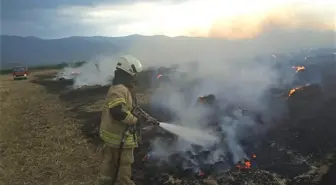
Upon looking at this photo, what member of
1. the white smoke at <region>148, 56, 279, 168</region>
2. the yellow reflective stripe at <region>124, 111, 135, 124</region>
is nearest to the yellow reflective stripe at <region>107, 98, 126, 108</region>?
the yellow reflective stripe at <region>124, 111, 135, 124</region>

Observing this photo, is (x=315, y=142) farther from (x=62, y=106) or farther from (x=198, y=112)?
(x=62, y=106)

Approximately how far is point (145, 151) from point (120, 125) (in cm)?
520

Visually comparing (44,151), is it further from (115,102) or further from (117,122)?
(115,102)

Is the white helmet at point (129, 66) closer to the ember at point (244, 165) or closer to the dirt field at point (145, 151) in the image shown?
the dirt field at point (145, 151)

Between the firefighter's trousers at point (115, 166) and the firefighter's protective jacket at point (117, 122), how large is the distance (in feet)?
0.45

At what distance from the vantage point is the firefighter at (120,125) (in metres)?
5.75

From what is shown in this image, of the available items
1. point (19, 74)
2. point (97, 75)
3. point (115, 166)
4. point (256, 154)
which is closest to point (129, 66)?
point (115, 166)

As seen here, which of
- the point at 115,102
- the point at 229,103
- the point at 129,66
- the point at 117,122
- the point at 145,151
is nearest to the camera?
the point at 115,102

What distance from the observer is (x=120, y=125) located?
19.3 feet

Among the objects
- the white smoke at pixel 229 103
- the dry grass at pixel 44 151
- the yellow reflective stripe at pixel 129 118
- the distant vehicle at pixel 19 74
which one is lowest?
the distant vehicle at pixel 19 74

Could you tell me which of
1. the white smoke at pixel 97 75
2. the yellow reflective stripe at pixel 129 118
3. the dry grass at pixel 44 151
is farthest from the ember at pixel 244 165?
the white smoke at pixel 97 75

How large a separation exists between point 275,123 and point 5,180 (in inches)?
336

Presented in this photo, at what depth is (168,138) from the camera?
11.1 m

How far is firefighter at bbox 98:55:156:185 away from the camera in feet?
18.9
